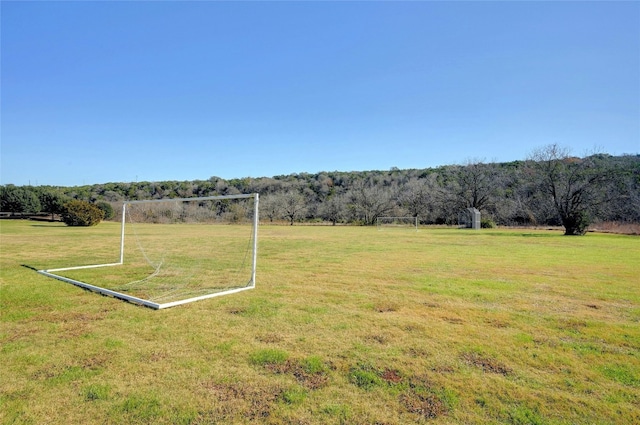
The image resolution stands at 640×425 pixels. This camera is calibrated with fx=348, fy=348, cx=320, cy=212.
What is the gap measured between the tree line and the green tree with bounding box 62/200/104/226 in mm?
3690

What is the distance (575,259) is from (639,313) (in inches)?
280

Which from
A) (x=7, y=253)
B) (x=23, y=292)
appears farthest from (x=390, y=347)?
(x=7, y=253)

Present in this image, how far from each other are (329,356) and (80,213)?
105 ft

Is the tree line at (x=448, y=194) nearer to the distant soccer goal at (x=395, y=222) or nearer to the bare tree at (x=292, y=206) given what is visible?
the bare tree at (x=292, y=206)

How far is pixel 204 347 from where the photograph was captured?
3980 mm

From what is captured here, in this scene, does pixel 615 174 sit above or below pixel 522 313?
above

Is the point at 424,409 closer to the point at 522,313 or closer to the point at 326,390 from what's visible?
the point at 326,390

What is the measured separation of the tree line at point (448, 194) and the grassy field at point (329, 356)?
22.8 m

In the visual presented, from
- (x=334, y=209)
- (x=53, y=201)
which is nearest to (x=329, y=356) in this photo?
(x=53, y=201)

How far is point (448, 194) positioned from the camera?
150 feet

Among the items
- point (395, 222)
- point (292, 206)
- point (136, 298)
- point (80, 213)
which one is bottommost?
point (136, 298)

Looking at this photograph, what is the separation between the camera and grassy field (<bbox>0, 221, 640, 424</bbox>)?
2721 mm

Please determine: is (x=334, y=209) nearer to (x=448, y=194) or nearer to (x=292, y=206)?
(x=292, y=206)

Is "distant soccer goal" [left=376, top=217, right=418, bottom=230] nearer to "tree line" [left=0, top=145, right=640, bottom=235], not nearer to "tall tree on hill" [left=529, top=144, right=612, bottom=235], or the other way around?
"tree line" [left=0, top=145, right=640, bottom=235]
